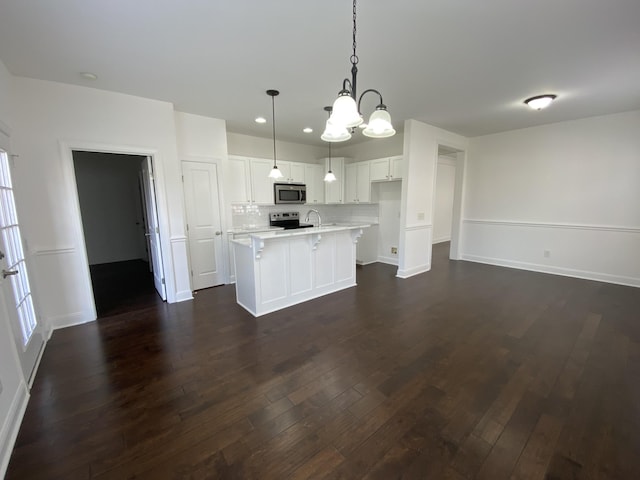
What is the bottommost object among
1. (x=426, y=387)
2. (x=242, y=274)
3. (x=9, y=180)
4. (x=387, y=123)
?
(x=426, y=387)

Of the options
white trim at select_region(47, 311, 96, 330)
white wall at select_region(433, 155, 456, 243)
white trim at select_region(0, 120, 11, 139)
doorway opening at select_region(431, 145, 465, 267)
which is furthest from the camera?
white wall at select_region(433, 155, 456, 243)

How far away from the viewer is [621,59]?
2.54 meters

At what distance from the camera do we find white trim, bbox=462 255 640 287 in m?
4.36

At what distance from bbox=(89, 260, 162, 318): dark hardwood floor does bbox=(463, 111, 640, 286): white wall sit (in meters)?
6.47

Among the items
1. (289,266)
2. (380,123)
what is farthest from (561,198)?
(289,266)

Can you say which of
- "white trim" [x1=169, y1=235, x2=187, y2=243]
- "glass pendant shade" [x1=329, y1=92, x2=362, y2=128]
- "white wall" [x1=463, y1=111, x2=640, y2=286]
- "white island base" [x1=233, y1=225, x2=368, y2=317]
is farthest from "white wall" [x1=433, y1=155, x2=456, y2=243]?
"glass pendant shade" [x1=329, y1=92, x2=362, y2=128]

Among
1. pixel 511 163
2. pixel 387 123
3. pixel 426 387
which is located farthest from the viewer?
pixel 511 163

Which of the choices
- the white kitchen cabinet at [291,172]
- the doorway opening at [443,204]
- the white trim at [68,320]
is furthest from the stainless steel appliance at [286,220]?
the doorway opening at [443,204]

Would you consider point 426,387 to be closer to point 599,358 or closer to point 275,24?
point 599,358

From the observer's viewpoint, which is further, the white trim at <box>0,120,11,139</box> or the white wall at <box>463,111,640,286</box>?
the white wall at <box>463,111,640,286</box>

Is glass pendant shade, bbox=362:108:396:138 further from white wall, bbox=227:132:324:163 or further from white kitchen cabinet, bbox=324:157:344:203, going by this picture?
white kitchen cabinet, bbox=324:157:344:203

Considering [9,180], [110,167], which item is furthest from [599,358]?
[110,167]

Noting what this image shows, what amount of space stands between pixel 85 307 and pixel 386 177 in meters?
5.21

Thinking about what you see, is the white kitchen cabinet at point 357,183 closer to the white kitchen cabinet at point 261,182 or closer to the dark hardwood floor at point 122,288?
the white kitchen cabinet at point 261,182
